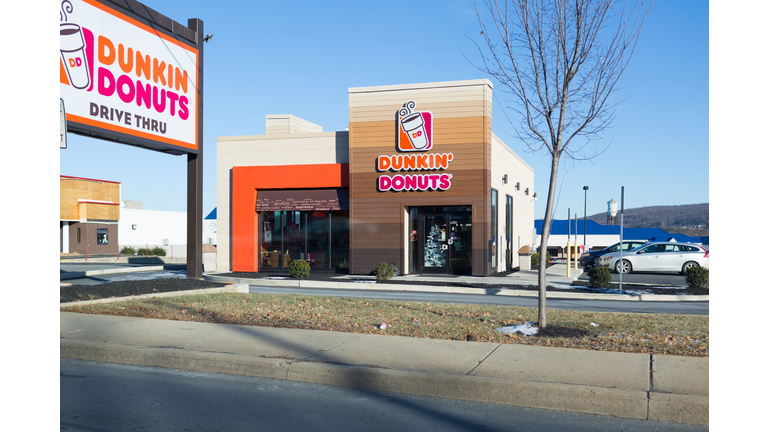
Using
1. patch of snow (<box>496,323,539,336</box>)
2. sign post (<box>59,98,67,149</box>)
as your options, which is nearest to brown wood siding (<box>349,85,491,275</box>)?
patch of snow (<box>496,323,539,336</box>)

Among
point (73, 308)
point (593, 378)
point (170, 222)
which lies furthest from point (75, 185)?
point (593, 378)

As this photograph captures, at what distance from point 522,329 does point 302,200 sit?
1648 cm

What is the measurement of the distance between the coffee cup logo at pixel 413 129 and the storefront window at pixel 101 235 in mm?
37195

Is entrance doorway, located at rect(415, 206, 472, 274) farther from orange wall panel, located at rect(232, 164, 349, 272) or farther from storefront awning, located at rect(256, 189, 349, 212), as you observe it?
orange wall panel, located at rect(232, 164, 349, 272)

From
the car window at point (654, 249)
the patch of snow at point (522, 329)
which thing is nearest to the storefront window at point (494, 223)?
the car window at point (654, 249)

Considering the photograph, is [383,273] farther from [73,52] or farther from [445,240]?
[73,52]

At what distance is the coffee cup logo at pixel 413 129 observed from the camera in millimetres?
21812

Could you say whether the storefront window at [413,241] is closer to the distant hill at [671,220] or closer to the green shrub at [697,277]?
the green shrub at [697,277]

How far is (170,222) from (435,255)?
5156 cm

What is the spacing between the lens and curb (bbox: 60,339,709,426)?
205 inches

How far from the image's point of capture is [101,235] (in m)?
49.8

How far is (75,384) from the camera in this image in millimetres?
6367

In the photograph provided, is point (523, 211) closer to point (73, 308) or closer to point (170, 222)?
point (73, 308)

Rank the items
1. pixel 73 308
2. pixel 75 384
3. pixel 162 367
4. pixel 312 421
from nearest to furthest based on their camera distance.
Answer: pixel 312 421
pixel 75 384
pixel 162 367
pixel 73 308
